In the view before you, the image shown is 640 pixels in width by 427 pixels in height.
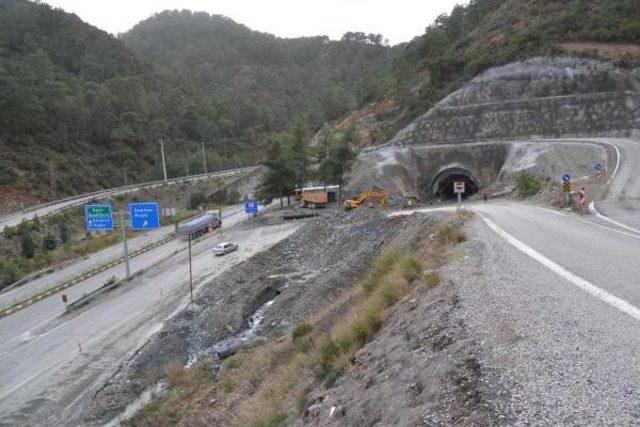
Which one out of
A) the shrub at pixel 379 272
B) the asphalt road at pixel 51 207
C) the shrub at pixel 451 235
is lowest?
the asphalt road at pixel 51 207

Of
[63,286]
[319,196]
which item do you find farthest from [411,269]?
[319,196]

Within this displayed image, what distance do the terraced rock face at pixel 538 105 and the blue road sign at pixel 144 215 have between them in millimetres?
37640

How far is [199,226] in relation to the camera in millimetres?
51031

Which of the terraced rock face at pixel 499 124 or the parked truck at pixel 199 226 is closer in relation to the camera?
the parked truck at pixel 199 226

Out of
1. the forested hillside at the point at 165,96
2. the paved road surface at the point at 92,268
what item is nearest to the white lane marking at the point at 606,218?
the paved road surface at the point at 92,268

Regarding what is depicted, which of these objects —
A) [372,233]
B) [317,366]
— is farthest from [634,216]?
[317,366]

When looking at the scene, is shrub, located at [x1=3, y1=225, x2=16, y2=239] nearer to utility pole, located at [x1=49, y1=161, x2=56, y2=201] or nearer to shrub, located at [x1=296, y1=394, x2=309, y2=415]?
utility pole, located at [x1=49, y1=161, x2=56, y2=201]

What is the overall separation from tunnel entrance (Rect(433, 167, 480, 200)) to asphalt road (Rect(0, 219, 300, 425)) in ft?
92.7

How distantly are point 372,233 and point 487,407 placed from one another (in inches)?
985

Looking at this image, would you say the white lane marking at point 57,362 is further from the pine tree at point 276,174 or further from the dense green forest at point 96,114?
the dense green forest at point 96,114

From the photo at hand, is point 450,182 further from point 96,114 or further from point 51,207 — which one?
point 96,114

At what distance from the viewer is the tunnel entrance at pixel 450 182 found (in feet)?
192

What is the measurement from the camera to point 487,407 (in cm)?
529

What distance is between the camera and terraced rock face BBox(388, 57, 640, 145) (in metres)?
56.1
